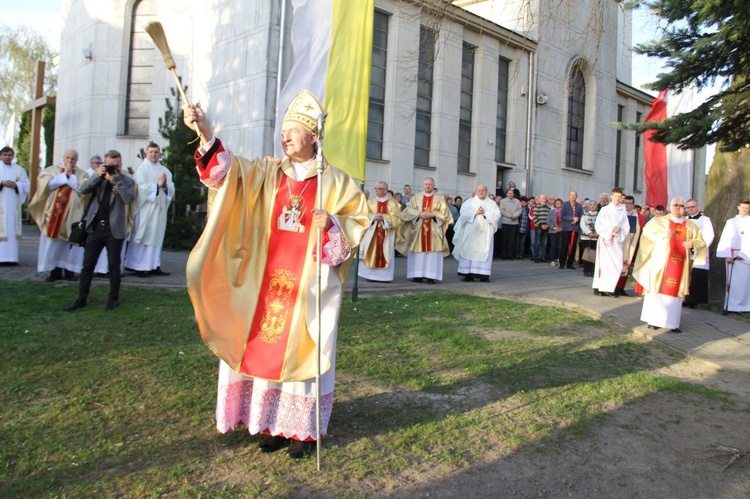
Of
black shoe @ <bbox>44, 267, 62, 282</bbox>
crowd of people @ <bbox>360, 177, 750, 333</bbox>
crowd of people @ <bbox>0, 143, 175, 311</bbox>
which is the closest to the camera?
crowd of people @ <bbox>0, 143, 175, 311</bbox>

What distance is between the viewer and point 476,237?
42.9 ft

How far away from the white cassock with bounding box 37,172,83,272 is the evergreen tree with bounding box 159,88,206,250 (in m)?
5.51

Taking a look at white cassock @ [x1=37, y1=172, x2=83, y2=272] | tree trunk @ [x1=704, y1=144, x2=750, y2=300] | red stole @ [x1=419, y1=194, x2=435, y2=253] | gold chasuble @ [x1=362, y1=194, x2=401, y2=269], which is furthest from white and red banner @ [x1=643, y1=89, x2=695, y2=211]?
white cassock @ [x1=37, y1=172, x2=83, y2=272]

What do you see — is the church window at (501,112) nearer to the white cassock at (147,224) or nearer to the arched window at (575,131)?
the arched window at (575,131)

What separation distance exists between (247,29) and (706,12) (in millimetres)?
13332

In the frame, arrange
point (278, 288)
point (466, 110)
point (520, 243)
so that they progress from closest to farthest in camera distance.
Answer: point (278, 288)
point (520, 243)
point (466, 110)

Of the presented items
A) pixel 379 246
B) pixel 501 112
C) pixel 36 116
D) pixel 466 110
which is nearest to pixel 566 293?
pixel 379 246

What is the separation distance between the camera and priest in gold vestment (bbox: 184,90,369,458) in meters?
3.85

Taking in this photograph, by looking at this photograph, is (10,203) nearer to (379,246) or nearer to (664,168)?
(379,246)

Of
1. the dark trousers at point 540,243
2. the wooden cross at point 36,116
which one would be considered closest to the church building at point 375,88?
the wooden cross at point 36,116

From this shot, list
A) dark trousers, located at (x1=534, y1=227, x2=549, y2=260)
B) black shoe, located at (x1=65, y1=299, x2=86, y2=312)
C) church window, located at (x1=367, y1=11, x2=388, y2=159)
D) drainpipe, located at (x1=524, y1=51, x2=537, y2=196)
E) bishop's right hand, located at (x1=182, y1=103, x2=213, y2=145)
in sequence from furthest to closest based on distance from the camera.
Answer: drainpipe, located at (x1=524, y1=51, x2=537, y2=196)
church window, located at (x1=367, y1=11, x2=388, y2=159)
dark trousers, located at (x1=534, y1=227, x2=549, y2=260)
black shoe, located at (x1=65, y1=299, x2=86, y2=312)
bishop's right hand, located at (x1=182, y1=103, x2=213, y2=145)

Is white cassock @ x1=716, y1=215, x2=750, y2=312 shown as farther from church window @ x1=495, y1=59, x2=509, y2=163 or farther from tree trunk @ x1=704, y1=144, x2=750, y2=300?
church window @ x1=495, y1=59, x2=509, y2=163

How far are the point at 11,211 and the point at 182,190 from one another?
16.5ft

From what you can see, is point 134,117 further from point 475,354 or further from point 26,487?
point 26,487
